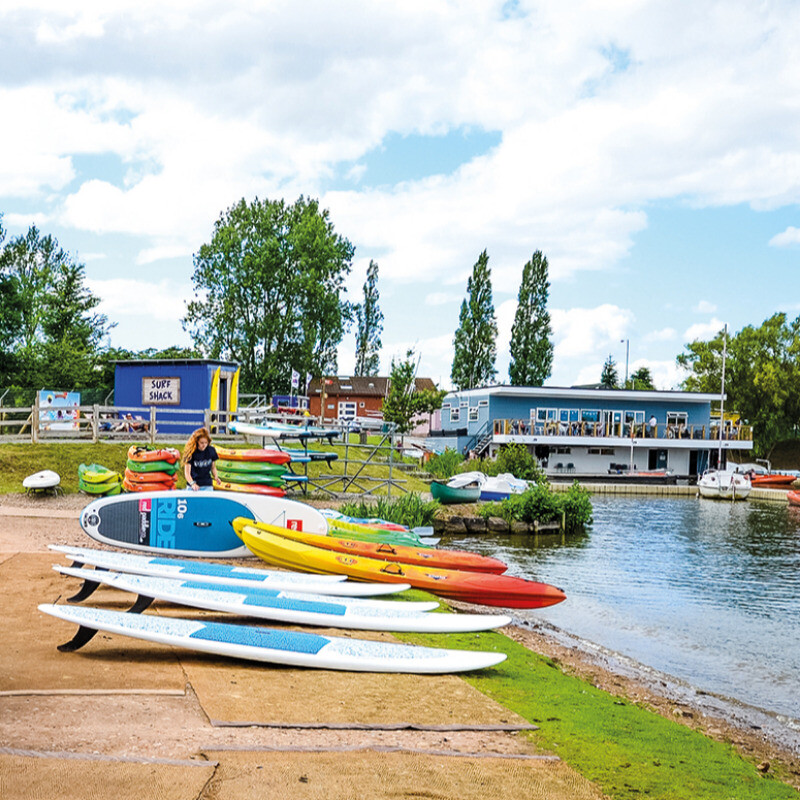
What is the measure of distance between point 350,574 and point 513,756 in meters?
6.26

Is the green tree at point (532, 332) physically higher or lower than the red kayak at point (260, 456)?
higher

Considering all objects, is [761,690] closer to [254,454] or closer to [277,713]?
[277,713]

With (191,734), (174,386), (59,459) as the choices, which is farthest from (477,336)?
(191,734)

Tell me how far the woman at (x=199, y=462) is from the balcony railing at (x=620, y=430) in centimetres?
3439

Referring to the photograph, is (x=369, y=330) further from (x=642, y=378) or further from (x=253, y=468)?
(x=253, y=468)

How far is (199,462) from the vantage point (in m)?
12.9

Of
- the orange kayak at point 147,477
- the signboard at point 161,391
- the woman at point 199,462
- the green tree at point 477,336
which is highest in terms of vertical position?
the green tree at point 477,336

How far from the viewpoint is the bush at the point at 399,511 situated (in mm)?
19281

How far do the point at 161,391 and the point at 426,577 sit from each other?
2232 cm

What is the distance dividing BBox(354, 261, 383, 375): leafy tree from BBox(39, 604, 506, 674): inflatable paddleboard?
230 feet

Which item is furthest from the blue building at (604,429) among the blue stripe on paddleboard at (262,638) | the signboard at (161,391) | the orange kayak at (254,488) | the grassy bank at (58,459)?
the blue stripe on paddleboard at (262,638)

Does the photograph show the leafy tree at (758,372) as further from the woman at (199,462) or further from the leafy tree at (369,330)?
the woman at (199,462)

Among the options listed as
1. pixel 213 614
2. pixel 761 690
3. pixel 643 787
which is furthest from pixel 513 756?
pixel 761 690

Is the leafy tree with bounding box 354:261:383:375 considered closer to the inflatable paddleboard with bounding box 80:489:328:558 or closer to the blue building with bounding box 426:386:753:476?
the blue building with bounding box 426:386:753:476
